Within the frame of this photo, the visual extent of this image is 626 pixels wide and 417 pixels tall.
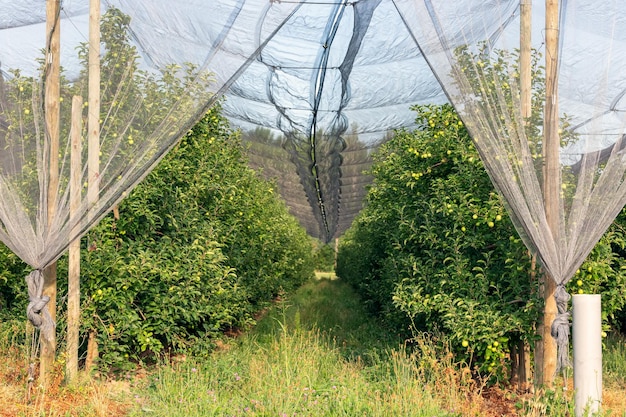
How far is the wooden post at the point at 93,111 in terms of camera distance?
3.60 metres

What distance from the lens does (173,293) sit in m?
5.24

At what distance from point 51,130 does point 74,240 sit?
27.3 inches

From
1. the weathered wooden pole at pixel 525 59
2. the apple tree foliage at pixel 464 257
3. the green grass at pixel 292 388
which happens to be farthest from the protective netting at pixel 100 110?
the apple tree foliage at pixel 464 257

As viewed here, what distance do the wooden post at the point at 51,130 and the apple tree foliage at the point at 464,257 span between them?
8.51 feet

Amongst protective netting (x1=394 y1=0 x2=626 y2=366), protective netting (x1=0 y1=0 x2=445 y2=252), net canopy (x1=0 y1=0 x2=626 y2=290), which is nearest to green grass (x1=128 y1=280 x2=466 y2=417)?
protective netting (x1=394 y1=0 x2=626 y2=366)

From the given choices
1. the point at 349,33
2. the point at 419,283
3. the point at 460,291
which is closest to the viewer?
the point at 460,291

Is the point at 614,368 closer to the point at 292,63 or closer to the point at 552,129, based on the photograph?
the point at 552,129

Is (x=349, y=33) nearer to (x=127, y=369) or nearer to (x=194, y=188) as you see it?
(x=194, y=188)

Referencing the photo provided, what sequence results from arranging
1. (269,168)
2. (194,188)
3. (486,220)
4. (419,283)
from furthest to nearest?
(269,168) → (194,188) → (419,283) → (486,220)

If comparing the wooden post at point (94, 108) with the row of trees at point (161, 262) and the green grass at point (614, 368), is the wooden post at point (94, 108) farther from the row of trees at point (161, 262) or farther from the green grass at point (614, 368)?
the green grass at point (614, 368)

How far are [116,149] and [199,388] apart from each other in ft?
6.22

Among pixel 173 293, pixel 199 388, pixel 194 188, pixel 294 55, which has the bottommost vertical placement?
pixel 199 388

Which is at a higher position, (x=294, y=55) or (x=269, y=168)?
(x=294, y=55)

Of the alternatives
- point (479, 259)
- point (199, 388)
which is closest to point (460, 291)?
point (479, 259)
